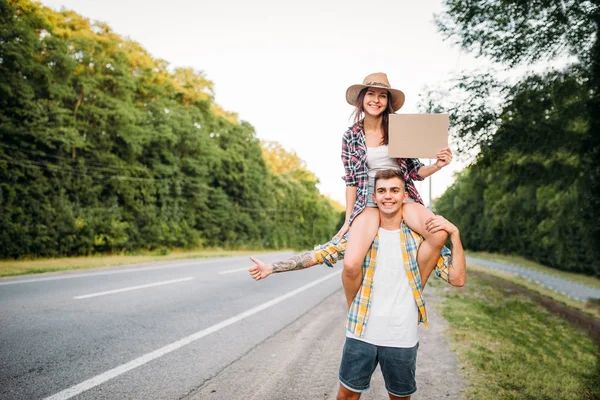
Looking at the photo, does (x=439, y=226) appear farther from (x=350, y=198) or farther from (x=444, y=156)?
(x=350, y=198)

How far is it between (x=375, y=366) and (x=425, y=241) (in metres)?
0.76

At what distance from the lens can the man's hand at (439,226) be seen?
92.6 inches

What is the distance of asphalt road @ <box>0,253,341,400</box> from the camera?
3.87m

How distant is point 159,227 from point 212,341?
25.0 meters

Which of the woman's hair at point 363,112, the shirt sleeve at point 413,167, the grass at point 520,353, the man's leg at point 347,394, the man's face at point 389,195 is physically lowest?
the grass at point 520,353

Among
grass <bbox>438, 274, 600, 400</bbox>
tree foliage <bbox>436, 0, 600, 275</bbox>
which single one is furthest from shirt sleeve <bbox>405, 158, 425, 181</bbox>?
tree foliage <bbox>436, 0, 600, 275</bbox>

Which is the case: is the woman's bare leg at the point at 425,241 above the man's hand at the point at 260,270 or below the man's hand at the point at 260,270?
above

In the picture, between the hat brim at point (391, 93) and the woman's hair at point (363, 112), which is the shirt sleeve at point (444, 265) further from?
the hat brim at point (391, 93)

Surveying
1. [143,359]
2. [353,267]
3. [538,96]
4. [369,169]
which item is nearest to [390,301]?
[353,267]

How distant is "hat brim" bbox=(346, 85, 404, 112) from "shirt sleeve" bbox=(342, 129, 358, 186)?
289 millimetres

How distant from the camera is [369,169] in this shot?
9.59ft

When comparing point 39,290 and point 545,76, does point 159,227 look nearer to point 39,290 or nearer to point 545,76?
point 39,290

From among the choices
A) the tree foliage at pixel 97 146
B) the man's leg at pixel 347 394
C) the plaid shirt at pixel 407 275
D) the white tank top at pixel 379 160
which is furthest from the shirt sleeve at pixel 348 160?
the tree foliage at pixel 97 146

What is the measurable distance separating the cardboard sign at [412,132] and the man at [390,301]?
234mm
